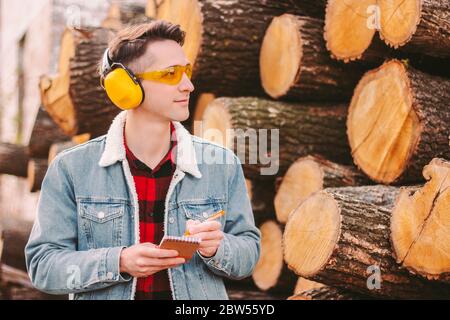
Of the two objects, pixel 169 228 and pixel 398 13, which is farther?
pixel 398 13

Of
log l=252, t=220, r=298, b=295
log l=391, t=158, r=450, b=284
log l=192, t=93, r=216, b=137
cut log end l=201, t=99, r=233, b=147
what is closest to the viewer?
log l=391, t=158, r=450, b=284

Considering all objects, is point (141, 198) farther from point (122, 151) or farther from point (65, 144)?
point (65, 144)

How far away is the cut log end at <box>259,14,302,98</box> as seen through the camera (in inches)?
143

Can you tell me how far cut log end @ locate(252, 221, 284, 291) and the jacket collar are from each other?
5.76ft

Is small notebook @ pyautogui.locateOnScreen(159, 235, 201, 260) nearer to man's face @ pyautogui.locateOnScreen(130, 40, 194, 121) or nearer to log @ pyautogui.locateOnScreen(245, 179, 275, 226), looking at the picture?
man's face @ pyautogui.locateOnScreen(130, 40, 194, 121)

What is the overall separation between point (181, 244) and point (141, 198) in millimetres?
358

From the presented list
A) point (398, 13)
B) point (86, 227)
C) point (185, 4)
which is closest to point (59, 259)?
point (86, 227)

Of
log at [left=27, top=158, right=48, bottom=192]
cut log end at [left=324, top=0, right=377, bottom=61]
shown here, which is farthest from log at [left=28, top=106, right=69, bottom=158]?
cut log end at [left=324, top=0, right=377, bottom=61]

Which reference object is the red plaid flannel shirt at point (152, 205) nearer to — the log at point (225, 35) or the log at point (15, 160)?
the log at point (225, 35)

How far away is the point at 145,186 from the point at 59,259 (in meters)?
0.37

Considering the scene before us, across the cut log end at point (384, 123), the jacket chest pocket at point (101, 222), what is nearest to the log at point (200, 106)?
the cut log end at point (384, 123)

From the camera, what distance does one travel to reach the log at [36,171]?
17.9 ft
